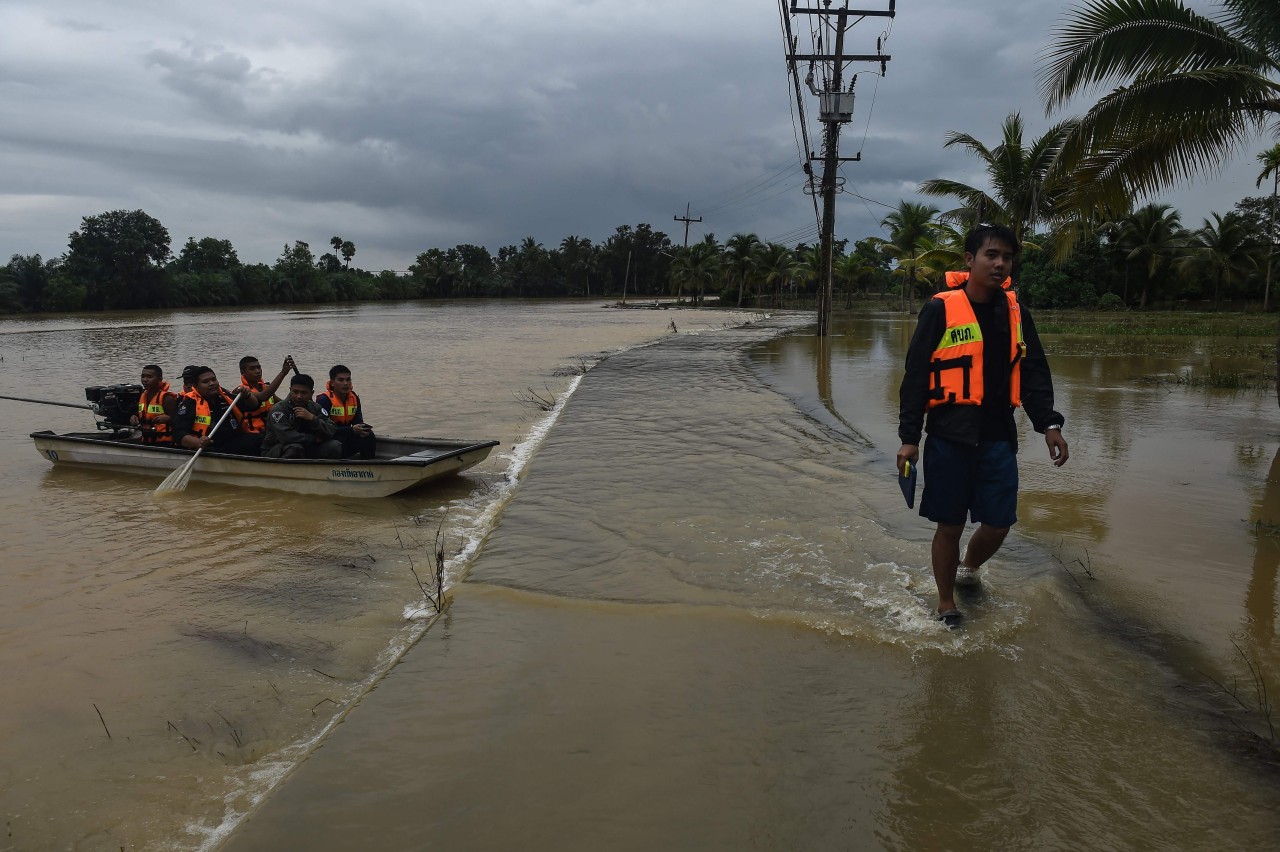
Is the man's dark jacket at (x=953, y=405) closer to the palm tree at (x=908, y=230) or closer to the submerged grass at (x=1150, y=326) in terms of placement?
the submerged grass at (x=1150, y=326)

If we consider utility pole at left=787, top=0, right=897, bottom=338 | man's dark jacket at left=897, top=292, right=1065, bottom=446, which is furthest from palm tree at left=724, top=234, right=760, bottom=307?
man's dark jacket at left=897, top=292, right=1065, bottom=446

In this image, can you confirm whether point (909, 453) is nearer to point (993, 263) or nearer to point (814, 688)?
point (993, 263)

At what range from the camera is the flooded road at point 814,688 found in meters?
3.03

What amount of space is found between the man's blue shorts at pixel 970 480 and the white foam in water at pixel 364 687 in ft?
10.1

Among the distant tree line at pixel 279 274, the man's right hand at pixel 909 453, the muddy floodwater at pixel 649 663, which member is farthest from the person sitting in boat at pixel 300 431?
the distant tree line at pixel 279 274

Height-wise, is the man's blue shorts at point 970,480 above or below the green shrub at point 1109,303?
below

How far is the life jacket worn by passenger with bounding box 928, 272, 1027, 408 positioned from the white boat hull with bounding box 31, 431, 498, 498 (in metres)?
5.43

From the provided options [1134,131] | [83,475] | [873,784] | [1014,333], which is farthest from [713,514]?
[83,475]

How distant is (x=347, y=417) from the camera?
938cm

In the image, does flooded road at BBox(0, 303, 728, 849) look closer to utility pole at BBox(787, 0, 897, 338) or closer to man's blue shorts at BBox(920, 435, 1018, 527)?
man's blue shorts at BBox(920, 435, 1018, 527)

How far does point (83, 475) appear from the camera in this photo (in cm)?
999

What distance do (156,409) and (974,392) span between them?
9.63m

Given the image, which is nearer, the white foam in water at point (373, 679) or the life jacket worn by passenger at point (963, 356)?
the white foam in water at point (373, 679)

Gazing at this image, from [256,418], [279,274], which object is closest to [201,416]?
[256,418]
